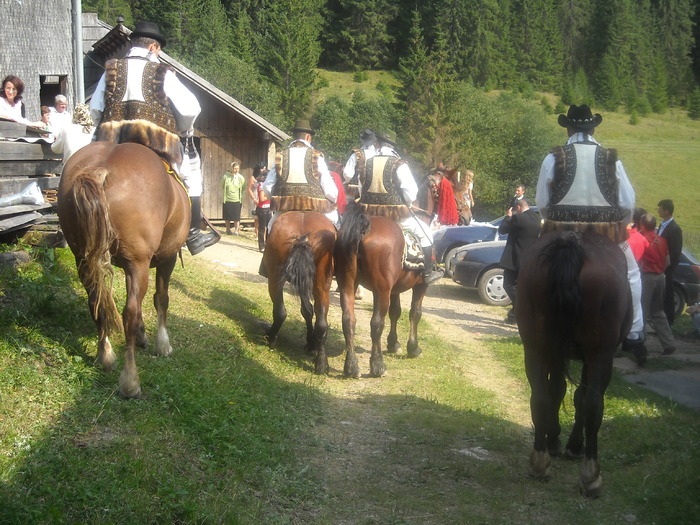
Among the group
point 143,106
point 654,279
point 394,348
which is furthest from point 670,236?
point 143,106

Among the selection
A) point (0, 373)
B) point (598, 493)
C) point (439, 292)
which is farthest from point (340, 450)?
point (439, 292)

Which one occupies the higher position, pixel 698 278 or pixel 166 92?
pixel 166 92

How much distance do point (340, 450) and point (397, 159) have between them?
4.71 metres

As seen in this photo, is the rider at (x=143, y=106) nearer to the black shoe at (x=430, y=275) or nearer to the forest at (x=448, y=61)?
the black shoe at (x=430, y=275)

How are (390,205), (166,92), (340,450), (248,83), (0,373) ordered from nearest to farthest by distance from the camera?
(0,373)
(340,450)
(166,92)
(390,205)
(248,83)

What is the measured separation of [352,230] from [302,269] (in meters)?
0.71

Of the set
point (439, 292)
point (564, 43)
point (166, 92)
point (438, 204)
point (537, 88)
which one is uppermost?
point (564, 43)

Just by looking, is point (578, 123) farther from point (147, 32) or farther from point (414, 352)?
point (414, 352)

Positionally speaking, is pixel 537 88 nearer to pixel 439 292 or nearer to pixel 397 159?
pixel 439 292

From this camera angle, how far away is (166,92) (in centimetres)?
676

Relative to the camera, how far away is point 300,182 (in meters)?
9.54

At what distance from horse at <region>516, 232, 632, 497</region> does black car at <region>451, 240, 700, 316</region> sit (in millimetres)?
9460

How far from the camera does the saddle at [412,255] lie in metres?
9.48

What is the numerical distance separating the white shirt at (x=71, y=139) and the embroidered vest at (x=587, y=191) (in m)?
5.33
